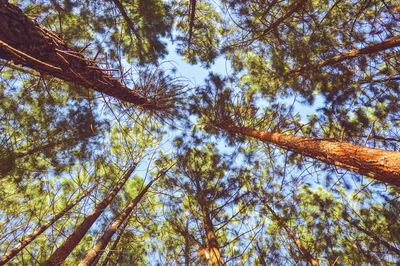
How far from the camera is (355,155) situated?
2377 mm

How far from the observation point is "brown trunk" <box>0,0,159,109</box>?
134 cm

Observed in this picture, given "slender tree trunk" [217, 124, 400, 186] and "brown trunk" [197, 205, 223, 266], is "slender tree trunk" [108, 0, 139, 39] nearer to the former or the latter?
"slender tree trunk" [217, 124, 400, 186]

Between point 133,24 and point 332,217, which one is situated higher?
point 133,24

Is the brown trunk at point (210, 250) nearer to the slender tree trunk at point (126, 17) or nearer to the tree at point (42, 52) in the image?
the tree at point (42, 52)

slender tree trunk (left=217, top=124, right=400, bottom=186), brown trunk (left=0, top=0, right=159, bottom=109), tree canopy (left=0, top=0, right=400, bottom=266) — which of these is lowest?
brown trunk (left=0, top=0, right=159, bottom=109)

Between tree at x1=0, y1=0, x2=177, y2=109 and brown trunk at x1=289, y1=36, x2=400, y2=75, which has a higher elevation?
brown trunk at x1=289, y1=36, x2=400, y2=75

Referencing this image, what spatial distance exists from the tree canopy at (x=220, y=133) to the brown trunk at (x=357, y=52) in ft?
0.11

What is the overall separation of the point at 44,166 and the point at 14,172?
0.55m

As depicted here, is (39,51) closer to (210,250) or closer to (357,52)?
(210,250)

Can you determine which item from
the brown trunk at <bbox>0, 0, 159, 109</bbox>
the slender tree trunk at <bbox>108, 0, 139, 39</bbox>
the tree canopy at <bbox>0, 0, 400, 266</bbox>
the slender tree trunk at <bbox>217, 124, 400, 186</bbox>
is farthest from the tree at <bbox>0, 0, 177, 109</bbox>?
the slender tree trunk at <bbox>217, 124, 400, 186</bbox>

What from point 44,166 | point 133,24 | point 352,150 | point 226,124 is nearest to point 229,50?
point 226,124

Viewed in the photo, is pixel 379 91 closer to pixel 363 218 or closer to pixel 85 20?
pixel 363 218

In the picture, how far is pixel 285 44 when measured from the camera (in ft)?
14.9

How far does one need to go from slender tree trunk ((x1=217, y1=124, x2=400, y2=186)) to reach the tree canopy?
7 cm
